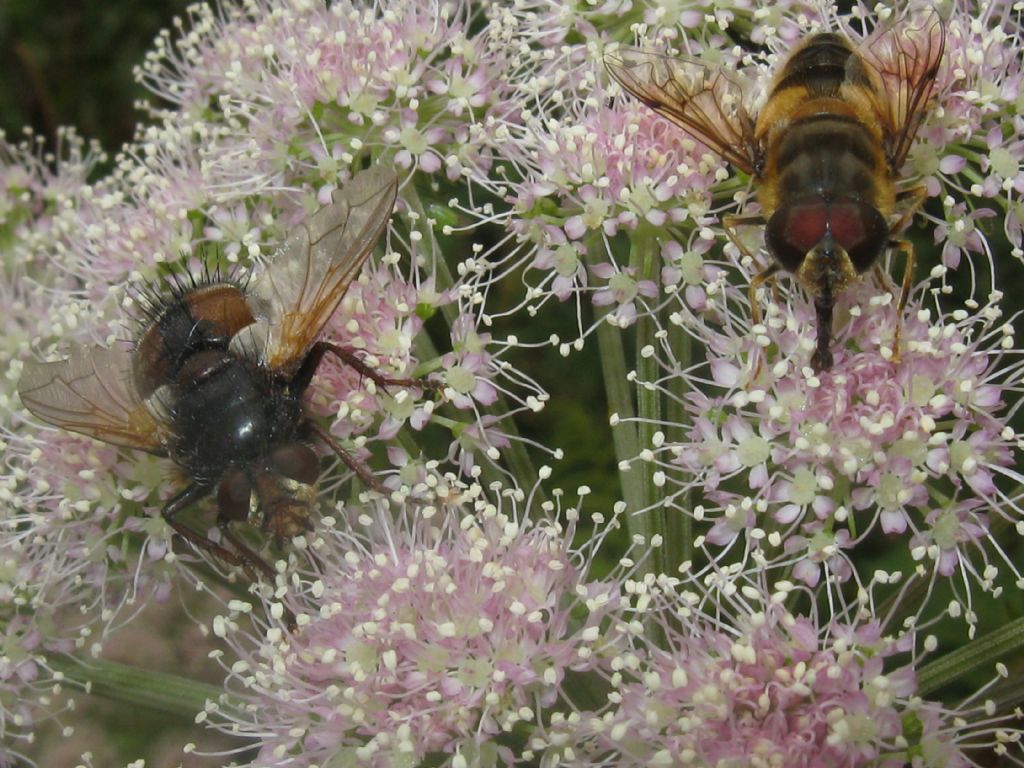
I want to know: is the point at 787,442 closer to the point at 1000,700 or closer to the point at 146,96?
the point at 1000,700

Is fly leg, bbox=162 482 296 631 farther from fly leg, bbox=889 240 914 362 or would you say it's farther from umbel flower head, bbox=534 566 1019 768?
fly leg, bbox=889 240 914 362

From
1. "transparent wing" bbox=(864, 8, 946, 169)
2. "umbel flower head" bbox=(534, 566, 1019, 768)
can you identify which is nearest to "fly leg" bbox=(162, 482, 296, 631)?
"umbel flower head" bbox=(534, 566, 1019, 768)

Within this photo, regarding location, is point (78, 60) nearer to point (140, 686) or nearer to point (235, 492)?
point (140, 686)

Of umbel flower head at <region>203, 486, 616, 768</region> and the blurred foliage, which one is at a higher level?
the blurred foliage

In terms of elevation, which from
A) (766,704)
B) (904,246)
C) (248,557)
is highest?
(904,246)

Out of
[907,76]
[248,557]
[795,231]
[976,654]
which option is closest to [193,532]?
[248,557]

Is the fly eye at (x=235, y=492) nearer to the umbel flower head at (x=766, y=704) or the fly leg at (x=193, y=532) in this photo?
the fly leg at (x=193, y=532)

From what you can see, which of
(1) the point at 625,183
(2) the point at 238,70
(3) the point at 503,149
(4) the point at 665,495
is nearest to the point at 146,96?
(2) the point at 238,70
